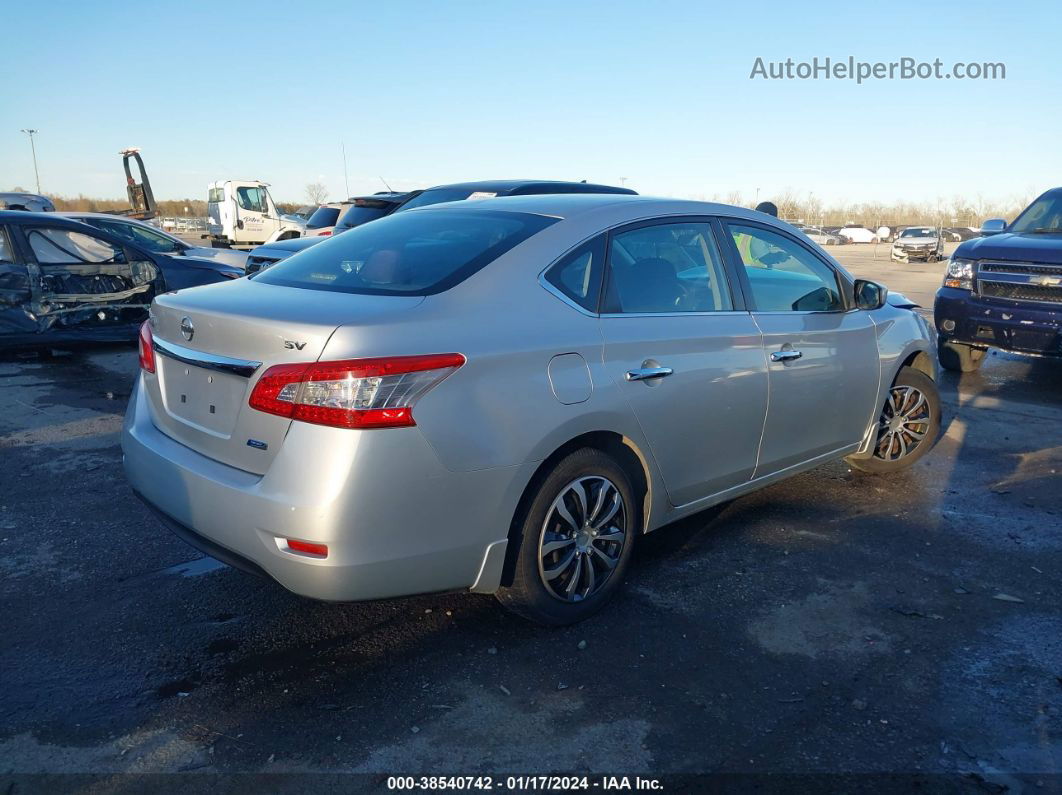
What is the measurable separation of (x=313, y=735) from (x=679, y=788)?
1162 millimetres

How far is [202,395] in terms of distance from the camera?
10.00 ft

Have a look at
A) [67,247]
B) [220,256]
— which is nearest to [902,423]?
[67,247]

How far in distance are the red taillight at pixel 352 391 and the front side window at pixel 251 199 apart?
88.6 ft

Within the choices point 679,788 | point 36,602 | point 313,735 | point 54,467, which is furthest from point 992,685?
point 54,467

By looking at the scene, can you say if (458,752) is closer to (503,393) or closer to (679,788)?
(679,788)

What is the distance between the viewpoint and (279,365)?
2729 mm

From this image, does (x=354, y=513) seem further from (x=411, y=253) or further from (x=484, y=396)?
(x=411, y=253)

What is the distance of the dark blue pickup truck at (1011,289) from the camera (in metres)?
7.60

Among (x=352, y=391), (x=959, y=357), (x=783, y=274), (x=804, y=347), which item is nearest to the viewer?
(x=352, y=391)

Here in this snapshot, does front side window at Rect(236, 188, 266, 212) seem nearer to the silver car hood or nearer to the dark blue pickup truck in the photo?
the silver car hood

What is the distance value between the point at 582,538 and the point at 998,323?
21.0ft

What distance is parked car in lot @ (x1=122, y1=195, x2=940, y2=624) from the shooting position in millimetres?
2699

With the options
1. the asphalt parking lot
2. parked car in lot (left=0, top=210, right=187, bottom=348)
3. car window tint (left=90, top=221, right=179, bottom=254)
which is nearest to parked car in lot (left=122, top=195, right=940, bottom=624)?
the asphalt parking lot

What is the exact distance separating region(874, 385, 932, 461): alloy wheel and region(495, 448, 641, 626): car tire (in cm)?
245
